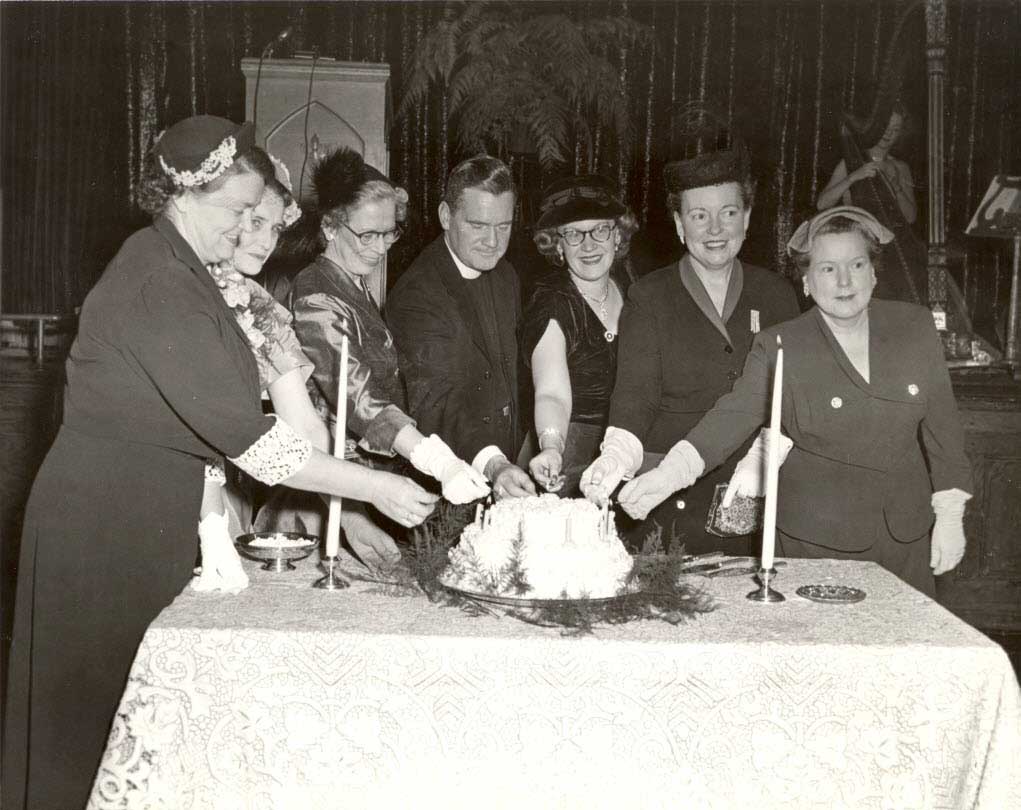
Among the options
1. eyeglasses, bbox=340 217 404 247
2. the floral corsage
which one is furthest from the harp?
the floral corsage

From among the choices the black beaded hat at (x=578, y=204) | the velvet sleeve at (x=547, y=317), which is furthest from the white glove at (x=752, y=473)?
the black beaded hat at (x=578, y=204)

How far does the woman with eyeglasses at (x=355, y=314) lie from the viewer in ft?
10.8

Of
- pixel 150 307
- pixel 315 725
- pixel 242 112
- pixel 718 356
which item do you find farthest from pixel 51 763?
pixel 242 112

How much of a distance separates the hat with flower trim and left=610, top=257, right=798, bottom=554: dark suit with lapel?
5.38 ft

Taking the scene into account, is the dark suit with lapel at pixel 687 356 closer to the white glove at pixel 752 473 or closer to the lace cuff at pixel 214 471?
the white glove at pixel 752 473

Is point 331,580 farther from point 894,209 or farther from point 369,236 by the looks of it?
point 894,209

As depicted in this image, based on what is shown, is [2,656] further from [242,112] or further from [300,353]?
[242,112]

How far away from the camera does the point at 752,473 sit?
3416 mm

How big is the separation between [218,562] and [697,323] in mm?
1967

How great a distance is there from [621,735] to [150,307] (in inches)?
54.1

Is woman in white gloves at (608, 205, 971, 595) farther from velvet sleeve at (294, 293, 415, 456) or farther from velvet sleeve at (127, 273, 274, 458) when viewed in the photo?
velvet sleeve at (127, 273, 274, 458)

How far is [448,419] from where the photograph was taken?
3.75 metres

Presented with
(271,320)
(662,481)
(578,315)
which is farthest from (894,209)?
(271,320)

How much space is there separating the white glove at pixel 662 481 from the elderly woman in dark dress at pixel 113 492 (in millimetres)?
881
